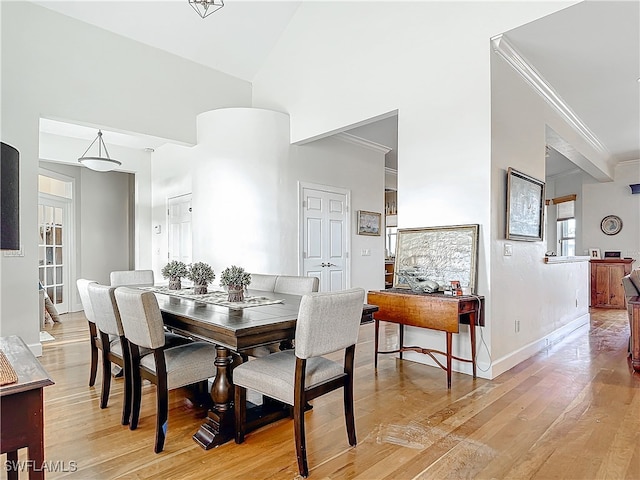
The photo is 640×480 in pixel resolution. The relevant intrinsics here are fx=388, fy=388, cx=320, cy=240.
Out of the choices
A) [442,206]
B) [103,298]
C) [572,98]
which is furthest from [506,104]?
[103,298]

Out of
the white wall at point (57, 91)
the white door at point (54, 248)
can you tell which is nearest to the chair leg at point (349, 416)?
the white wall at point (57, 91)

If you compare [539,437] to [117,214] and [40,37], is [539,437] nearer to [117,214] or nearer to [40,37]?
[40,37]

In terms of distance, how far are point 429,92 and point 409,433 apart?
2935mm

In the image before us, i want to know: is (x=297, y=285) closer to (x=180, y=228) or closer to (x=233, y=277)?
(x=233, y=277)

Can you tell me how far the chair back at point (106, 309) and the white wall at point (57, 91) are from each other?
2.02 m

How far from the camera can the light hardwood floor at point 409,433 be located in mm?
1911

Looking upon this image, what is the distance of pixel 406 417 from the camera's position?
2.50m

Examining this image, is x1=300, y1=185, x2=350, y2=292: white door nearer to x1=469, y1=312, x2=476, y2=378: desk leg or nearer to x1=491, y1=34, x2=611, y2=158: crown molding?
x1=469, y1=312, x2=476, y2=378: desk leg

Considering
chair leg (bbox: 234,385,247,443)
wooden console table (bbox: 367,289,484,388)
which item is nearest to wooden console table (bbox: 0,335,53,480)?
chair leg (bbox: 234,385,247,443)

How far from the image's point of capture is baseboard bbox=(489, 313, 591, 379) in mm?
3330

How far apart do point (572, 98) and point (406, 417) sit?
4.25 m

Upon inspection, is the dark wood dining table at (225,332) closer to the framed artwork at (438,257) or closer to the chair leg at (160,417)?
the chair leg at (160,417)

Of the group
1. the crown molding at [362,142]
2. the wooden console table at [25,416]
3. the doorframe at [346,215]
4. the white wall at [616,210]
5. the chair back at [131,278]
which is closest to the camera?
the wooden console table at [25,416]

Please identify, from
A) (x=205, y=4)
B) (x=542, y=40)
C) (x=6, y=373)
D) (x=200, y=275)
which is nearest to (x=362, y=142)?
(x=542, y=40)
